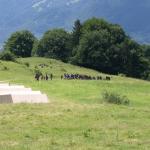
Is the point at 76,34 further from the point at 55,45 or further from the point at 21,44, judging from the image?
the point at 21,44

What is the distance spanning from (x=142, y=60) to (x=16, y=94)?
334ft

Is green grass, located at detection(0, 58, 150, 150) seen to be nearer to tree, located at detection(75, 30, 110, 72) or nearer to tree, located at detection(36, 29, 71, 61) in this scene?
tree, located at detection(75, 30, 110, 72)

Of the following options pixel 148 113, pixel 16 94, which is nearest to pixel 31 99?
pixel 16 94

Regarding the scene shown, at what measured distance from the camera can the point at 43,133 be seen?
61.8 ft

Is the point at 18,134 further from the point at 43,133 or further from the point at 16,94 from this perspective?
the point at 16,94

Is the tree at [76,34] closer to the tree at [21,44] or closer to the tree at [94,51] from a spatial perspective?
the tree at [94,51]

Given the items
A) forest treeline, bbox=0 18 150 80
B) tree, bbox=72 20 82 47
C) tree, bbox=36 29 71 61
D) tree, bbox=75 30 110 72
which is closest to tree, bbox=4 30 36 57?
forest treeline, bbox=0 18 150 80

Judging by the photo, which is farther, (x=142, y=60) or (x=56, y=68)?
(x=142, y=60)

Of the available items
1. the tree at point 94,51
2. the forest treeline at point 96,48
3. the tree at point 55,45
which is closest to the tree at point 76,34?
the forest treeline at point 96,48

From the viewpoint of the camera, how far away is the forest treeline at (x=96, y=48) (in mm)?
120375

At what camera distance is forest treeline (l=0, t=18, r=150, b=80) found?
120375 mm

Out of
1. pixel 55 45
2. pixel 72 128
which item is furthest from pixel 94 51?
pixel 72 128

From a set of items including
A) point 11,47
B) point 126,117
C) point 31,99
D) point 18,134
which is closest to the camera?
point 18,134

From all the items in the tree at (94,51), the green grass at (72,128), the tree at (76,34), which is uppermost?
the tree at (76,34)
